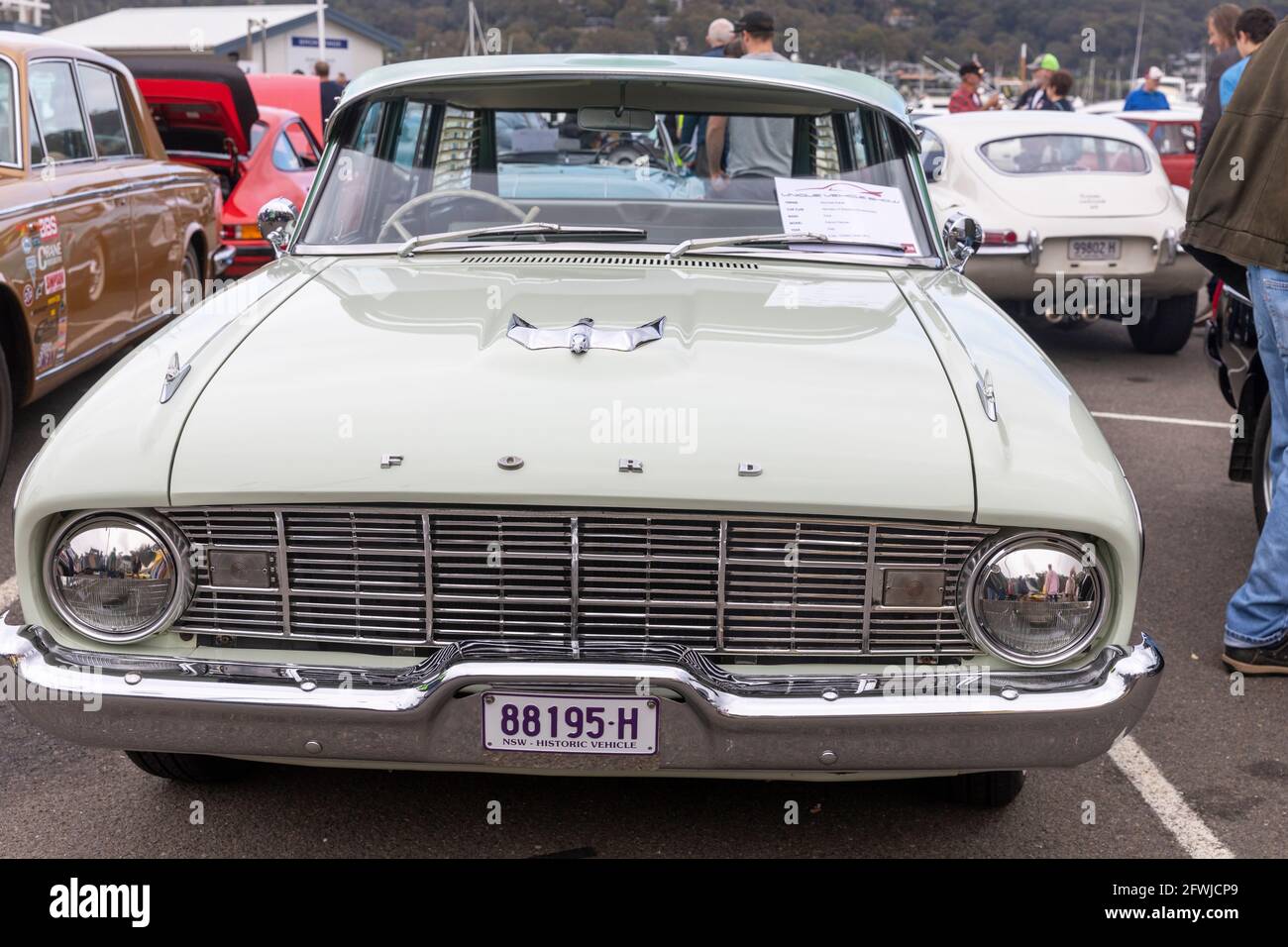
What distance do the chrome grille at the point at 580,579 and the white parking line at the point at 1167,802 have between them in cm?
95

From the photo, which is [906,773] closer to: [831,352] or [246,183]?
[831,352]

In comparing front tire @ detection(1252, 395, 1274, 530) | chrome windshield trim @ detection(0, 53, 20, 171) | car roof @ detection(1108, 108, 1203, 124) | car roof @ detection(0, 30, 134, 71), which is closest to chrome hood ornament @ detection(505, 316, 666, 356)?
front tire @ detection(1252, 395, 1274, 530)

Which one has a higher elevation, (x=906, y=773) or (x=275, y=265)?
(x=275, y=265)

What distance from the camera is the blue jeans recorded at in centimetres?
368

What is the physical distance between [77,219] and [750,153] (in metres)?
3.16

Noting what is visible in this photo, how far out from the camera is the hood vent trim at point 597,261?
3.38m

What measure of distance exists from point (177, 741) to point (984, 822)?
1743 mm

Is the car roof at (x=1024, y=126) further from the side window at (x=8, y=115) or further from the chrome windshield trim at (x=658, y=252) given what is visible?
the chrome windshield trim at (x=658, y=252)

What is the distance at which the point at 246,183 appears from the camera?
920cm

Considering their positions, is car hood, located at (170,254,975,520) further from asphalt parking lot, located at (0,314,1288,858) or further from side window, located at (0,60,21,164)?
side window, located at (0,60,21,164)

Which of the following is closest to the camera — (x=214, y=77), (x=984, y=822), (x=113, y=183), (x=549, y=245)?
(x=984, y=822)

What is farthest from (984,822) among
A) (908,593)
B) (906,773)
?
(908,593)

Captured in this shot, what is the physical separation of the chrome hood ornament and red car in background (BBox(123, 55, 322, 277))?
258 inches

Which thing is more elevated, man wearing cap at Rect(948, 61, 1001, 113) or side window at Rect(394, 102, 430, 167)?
side window at Rect(394, 102, 430, 167)
